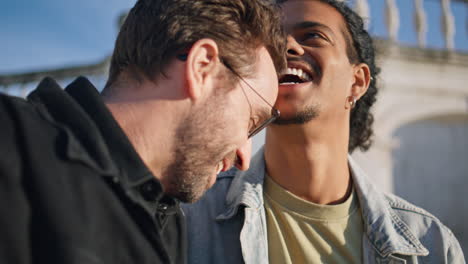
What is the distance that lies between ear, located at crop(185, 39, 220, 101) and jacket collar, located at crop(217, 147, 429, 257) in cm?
83

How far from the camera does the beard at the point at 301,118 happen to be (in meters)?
2.20

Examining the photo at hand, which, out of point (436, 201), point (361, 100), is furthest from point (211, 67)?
point (436, 201)

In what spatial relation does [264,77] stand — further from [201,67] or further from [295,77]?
[295,77]

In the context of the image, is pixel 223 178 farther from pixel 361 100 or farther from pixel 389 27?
pixel 389 27

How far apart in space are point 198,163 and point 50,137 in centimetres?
51

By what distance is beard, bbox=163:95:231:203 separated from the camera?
4.58ft

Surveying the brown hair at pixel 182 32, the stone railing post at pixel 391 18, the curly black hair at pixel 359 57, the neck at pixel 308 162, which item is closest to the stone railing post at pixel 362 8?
the stone railing post at pixel 391 18

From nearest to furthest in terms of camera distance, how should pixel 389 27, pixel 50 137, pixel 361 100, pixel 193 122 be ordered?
A: pixel 50 137 < pixel 193 122 < pixel 361 100 < pixel 389 27

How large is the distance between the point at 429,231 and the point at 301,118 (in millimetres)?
845

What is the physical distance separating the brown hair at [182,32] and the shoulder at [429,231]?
1.28m

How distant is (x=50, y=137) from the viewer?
1074mm

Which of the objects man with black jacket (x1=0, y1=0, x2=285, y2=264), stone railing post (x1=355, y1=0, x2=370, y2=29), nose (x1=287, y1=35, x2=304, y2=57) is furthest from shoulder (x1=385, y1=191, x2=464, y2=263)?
stone railing post (x1=355, y1=0, x2=370, y2=29)

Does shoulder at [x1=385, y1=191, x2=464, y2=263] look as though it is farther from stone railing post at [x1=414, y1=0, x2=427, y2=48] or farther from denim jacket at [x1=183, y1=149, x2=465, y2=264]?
stone railing post at [x1=414, y1=0, x2=427, y2=48]

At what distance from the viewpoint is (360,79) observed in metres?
2.60
